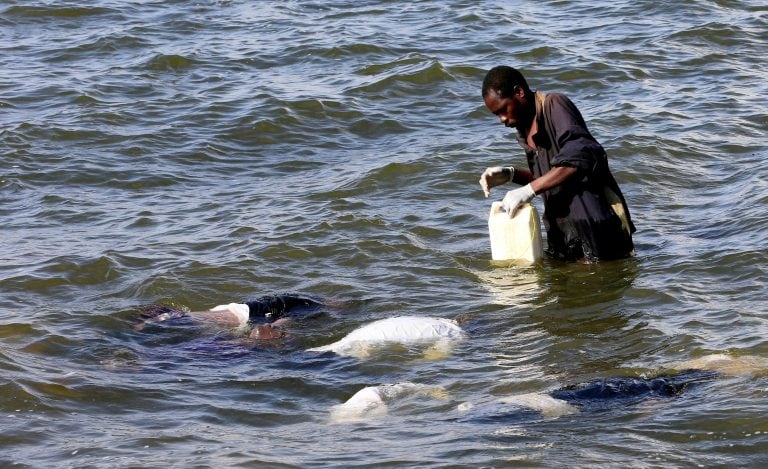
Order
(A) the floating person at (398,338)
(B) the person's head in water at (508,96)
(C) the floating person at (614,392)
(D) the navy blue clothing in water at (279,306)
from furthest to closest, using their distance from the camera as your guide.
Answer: (B) the person's head in water at (508,96)
(D) the navy blue clothing in water at (279,306)
(A) the floating person at (398,338)
(C) the floating person at (614,392)

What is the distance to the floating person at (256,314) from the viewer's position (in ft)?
21.1

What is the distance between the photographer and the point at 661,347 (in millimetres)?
6020

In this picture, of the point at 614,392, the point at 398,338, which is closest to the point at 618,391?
the point at 614,392

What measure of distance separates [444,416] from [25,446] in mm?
1763

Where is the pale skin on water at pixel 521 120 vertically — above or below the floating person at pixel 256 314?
above

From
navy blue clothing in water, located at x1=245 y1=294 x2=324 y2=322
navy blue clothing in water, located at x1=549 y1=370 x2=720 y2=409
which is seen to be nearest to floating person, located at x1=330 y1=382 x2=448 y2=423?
navy blue clothing in water, located at x1=549 y1=370 x2=720 y2=409

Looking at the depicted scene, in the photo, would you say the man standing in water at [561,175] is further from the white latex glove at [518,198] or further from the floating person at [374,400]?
the floating person at [374,400]

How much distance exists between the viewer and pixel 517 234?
731 centimetres

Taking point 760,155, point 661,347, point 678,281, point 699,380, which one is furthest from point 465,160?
point 699,380

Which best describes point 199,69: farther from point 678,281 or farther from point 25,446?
point 25,446

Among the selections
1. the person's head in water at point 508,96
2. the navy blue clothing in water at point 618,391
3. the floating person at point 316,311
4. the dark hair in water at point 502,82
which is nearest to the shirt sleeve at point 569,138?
the person's head in water at point 508,96

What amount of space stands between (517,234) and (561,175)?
0.64m


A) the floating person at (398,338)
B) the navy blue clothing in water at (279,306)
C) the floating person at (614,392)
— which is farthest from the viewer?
the navy blue clothing in water at (279,306)

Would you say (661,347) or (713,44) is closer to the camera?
(661,347)
